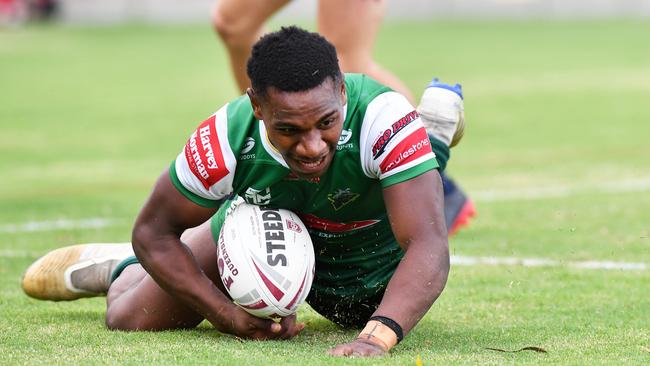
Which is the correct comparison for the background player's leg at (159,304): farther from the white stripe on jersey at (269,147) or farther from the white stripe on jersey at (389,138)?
the white stripe on jersey at (389,138)

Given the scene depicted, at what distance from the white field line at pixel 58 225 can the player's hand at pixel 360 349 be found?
4478 mm

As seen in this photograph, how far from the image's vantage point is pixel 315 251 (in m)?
5.52

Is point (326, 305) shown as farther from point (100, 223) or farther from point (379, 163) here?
point (100, 223)

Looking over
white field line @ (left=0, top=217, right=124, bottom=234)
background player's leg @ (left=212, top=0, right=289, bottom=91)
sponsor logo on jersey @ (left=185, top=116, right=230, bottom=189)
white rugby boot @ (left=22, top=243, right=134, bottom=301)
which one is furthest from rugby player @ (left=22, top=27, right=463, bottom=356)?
white field line @ (left=0, top=217, right=124, bottom=234)

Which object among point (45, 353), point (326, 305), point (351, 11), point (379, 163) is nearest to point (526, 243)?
point (351, 11)

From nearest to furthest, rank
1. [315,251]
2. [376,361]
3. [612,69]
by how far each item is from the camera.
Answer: [376,361], [315,251], [612,69]

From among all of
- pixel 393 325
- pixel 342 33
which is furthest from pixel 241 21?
pixel 393 325

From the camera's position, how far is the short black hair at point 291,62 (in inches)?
184

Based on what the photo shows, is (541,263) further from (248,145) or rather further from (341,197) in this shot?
(248,145)

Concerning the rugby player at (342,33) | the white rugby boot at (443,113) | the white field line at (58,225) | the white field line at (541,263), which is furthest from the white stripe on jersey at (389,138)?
the white field line at (58,225)

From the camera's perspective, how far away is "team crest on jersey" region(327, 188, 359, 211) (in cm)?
516

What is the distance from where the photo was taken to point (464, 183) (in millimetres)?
11109

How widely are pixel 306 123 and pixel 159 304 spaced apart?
4.47 ft

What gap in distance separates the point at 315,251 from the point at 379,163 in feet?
2.41
